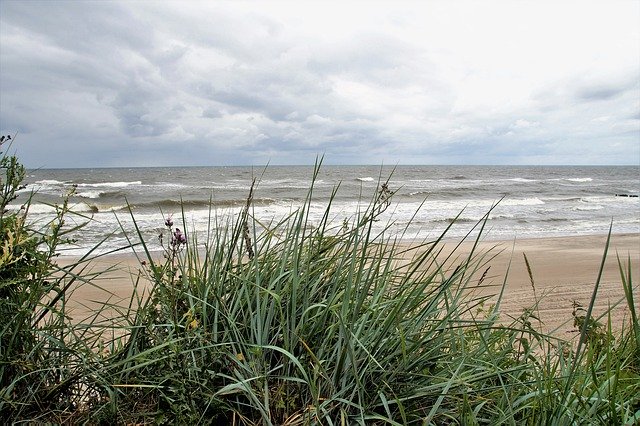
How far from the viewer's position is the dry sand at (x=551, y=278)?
684cm

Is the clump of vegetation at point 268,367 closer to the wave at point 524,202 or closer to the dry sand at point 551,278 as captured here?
the dry sand at point 551,278

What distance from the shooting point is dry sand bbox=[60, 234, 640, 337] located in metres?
6.84

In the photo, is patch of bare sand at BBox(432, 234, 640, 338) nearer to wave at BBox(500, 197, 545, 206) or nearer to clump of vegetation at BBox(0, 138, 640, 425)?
clump of vegetation at BBox(0, 138, 640, 425)

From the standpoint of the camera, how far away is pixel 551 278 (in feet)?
32.4

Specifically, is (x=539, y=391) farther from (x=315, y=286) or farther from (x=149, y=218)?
(x=149, y=218)

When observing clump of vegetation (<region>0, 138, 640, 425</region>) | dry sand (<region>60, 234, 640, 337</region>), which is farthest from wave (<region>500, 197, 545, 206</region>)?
clump of vegetation (<region>0, 138, 640, 425</region>)

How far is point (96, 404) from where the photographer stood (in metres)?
1.85

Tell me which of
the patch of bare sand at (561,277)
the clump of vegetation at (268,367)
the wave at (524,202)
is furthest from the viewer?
the wave at (524,202)

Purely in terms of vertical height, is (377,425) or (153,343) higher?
(153,343)

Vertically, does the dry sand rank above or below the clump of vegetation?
below

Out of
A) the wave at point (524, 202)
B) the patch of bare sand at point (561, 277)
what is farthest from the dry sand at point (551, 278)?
the wave at point (524, 202)

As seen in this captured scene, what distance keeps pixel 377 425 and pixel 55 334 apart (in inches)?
52.6

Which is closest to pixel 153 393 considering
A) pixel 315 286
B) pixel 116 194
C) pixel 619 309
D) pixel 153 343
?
pixel 153 343

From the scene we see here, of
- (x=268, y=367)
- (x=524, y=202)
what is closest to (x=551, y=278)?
(x=268, y=367)
